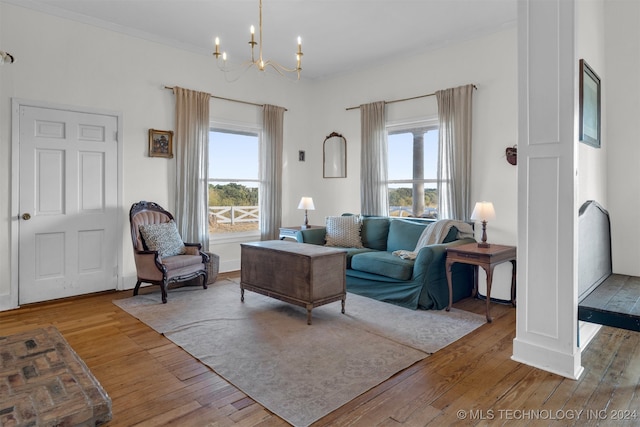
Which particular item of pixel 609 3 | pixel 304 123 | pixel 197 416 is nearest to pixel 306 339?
pixel 197 416

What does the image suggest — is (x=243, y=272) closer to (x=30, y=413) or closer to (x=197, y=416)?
(x=197, y=416)

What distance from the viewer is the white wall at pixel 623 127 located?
3158 mm

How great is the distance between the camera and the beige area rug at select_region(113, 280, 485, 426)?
7.64 ft

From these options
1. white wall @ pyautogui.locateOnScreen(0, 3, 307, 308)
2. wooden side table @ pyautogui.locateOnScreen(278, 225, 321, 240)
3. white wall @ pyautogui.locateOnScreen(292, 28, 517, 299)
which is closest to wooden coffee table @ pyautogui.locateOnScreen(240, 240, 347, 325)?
wooden side table @ pyautogui.locateOnScreen(278, 225, 321, 240)

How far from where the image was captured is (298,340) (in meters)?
3.08

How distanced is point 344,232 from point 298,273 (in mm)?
1668

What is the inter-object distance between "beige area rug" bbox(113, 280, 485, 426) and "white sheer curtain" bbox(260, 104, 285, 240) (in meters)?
1.65

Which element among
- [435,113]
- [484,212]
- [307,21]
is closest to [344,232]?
[484,212]

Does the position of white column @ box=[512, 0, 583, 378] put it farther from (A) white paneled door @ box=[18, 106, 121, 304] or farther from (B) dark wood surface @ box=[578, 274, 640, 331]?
(A) white paneled door @ box=[18, 106, 121, 304]

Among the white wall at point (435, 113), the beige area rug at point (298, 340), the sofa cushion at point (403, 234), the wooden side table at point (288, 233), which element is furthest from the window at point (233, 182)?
the sofa cushion at point (403, 234)

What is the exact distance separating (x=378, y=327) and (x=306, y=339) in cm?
67

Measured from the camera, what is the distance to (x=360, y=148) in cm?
576

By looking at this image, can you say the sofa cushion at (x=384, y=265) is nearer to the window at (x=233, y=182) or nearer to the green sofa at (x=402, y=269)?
the green sofa at (x=402, y=269)

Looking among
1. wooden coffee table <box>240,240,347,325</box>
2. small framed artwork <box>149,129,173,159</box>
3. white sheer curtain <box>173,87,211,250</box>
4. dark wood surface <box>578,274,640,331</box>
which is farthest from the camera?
white sheer curtain <box>173,87,211,250</box>
